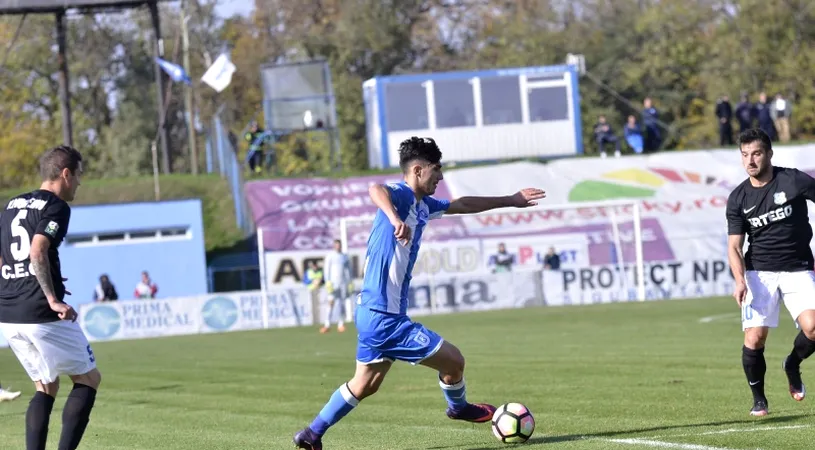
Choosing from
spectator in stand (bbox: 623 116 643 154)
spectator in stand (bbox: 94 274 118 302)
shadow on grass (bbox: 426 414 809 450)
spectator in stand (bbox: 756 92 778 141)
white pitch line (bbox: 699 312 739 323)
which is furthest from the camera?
spectator in stand (bbox: 623 116 643 154)

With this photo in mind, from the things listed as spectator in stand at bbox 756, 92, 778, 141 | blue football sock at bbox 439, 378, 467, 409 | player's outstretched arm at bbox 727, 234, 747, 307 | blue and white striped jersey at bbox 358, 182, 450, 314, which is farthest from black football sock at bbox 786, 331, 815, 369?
spectator in stand at bbox 756, 92, 778, 141

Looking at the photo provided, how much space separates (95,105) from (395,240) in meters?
58.5

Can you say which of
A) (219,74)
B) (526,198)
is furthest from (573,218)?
(526,198)

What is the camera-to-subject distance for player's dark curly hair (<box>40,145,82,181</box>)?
798cm

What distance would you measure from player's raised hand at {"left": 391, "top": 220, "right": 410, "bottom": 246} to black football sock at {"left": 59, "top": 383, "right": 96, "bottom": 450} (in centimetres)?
227

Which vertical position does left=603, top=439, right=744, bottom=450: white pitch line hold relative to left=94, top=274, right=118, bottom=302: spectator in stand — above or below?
above

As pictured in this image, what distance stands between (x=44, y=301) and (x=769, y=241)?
204 inches

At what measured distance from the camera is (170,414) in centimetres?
1223

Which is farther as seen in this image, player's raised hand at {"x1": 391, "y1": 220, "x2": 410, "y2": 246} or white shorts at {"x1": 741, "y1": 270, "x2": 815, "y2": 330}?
white shorts at {"x1": 741, "y1": 270, "x2": 815, "y2": 330}

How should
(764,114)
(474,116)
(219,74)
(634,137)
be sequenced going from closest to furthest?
1. (219,74)
2. (764,114)
3. (634,137)
4. (474,116)

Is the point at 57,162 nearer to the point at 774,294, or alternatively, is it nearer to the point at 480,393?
the point at 774,294

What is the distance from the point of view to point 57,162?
26.2 feet

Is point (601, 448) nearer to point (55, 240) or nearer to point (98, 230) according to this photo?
point (55, 240)

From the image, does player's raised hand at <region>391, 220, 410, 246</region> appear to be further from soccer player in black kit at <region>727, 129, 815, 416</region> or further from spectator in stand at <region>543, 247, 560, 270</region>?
spectator in stand at <region>543, 247, 560, 270</region>
